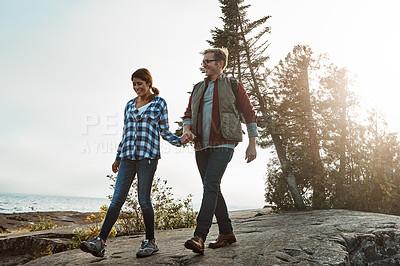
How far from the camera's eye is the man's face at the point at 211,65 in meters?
3.92

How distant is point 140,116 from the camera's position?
392 cm

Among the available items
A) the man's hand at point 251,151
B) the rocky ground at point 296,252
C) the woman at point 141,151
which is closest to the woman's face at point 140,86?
the woman at point 141,151

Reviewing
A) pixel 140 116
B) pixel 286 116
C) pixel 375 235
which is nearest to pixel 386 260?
pixel 375 235

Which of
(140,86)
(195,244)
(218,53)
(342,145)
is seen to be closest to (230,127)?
(218,53)

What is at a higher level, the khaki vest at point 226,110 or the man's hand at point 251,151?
the khaki vest at point 226,110

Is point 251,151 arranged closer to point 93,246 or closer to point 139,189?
point 139,189

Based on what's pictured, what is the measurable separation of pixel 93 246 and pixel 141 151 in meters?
1.16

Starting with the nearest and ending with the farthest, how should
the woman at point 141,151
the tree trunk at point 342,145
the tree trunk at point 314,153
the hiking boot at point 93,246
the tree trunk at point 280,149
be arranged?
the hiking boot at point 93,246 → the woman at point 141,151 → the tree trunk at point 342,145 → the tree trunk at point 314,153 → the tree trunk at point 280,149

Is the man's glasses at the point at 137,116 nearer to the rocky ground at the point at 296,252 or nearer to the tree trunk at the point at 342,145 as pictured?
the rocky ground at the point at 296,252

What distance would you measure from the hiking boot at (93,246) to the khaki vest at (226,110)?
1.68 m

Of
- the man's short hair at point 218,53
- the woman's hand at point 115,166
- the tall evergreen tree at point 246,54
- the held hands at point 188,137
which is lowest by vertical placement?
the woman's hand at point 115,166

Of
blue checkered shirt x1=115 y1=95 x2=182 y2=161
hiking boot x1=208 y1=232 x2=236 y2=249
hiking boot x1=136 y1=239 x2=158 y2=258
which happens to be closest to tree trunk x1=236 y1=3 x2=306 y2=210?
hiking boot x1=208 y1=232 x2=236 y2=249

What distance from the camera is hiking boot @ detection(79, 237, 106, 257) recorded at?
132 inches

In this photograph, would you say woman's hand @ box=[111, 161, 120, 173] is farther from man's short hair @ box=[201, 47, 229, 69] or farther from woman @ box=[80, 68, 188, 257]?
man's short hair @ box=[201, 47, 229, 69]
